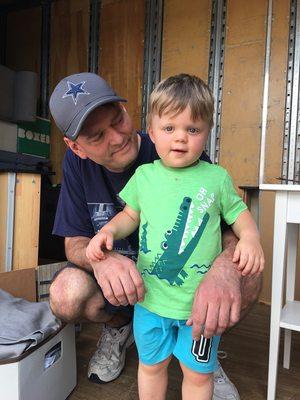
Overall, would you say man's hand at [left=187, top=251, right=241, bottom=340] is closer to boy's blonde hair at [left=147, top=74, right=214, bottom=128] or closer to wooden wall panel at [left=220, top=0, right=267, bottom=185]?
boy's blonde hair at [left=147, top=74, right=214, bottom=128]

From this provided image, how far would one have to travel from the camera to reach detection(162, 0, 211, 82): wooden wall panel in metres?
2.60

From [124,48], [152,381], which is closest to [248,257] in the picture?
[152,381]

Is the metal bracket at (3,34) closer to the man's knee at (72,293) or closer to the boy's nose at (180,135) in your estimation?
the man's knee at (72,293)

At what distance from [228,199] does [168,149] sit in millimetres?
182

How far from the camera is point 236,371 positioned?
1244mm

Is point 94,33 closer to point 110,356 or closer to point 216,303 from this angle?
point 110,356

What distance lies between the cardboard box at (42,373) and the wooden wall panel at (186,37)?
215 cm

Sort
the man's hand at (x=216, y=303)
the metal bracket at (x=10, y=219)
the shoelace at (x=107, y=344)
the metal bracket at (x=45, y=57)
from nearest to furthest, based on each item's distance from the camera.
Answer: the man's hand at (x=216, y=303), the shoelace at (x=107, y=344), the metal bracket at (x=10, y=219), the metal bracket at (x=45, y=57)

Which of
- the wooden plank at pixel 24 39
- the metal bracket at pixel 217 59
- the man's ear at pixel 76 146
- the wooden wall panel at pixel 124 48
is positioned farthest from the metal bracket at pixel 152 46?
the man's ear at pixel 76 146

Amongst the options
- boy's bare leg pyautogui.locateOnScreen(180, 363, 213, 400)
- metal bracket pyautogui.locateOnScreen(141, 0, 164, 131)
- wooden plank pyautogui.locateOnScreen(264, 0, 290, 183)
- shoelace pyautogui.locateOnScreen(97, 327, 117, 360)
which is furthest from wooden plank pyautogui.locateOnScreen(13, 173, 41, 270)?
wooden plank pyautogui.locateOnScreen(264, 0, 290, 183)

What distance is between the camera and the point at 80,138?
913mm

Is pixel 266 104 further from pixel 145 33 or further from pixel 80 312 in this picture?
pixel 80 312

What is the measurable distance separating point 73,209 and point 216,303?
57 centimetres

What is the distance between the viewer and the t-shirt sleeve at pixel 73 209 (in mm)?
1109
